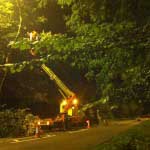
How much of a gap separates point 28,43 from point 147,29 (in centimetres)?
301

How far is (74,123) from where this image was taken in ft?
99.4

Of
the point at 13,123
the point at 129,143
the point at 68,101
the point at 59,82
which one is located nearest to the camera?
the point at 129,143

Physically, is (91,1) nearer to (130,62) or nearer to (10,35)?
(130,62)

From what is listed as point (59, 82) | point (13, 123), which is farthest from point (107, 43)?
point (59, 82)

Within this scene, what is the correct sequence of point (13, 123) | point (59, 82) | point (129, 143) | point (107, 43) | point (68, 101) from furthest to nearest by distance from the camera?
point (59, 82)
point (68, 101)
point (13, 123)
point (107, 43)
point (129, 143)

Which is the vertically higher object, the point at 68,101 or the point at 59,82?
the point at 59,82

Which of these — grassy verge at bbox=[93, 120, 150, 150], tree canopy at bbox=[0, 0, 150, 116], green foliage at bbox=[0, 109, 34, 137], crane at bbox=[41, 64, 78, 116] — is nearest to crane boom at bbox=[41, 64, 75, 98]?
crane at bbox=[41, 64, 78, 116]

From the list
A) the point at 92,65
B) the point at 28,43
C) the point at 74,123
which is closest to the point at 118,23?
the point at 92,65

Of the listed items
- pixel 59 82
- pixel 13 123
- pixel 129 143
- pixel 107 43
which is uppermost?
pixel 59 82

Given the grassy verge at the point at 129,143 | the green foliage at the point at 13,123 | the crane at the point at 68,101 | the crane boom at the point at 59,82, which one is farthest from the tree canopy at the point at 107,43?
the crane boom at the point at 59,82

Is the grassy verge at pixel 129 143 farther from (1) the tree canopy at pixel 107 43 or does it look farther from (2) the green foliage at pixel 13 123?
(2) the green foliage at pixel 13 123

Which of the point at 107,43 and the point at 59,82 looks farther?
the point at 59,82

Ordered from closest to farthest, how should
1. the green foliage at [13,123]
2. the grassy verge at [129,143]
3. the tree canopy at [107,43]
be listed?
the grassy verge at [129,143] < the tree canopy at [107,43] < the green foliage at [13,123]

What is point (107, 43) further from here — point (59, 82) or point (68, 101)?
point (59, 82)
